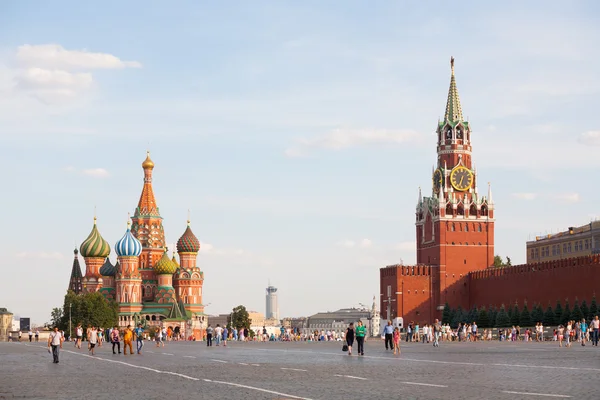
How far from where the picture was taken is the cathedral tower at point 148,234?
124m

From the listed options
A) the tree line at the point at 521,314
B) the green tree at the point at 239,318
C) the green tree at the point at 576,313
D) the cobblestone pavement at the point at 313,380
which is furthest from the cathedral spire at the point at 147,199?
the cobblestone pavement at the point at 313,380

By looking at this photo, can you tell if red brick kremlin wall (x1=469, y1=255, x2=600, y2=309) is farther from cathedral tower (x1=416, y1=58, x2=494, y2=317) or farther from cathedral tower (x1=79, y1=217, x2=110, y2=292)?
cathedral tower (x1=79, y1=217, x2=110, y2=292)

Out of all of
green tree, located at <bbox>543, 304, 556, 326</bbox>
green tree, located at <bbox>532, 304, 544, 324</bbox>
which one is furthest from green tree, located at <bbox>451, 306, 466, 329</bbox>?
green tree, located at <bbox>543, 304, 556, 326</bbox>

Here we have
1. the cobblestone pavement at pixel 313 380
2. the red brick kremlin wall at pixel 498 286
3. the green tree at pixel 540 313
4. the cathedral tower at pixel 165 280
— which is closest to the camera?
the cobblestone pavement at pixel 313 380

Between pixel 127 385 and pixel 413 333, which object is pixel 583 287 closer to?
pixel 413 333

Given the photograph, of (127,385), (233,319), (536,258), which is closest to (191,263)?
(233,319)

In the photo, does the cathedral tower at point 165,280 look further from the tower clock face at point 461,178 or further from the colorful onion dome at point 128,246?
the tower clock face at point 461,178

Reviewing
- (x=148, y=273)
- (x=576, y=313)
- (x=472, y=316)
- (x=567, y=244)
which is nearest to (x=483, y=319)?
(x=472, y=316)

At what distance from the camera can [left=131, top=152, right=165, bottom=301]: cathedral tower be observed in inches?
4862

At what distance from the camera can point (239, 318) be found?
130 metres

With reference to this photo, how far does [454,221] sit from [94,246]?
4337 cm

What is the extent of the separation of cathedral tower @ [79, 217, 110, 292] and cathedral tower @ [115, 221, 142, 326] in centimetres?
654

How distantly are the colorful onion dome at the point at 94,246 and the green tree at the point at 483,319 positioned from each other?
4999 centimetres

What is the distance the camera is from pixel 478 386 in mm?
17359
